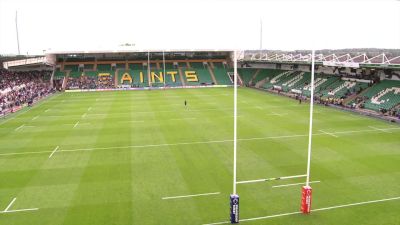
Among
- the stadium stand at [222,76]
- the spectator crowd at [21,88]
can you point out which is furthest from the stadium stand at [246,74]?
the spectator crowd at [21,88]

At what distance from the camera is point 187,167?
21.8 metres

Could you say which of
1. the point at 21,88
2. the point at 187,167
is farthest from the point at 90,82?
the point at 187,167

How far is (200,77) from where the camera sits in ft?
255

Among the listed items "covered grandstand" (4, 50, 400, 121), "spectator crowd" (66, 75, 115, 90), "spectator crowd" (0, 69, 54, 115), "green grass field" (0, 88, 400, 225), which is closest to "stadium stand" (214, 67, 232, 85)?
"covered grandstand" (4, 50, 400, 121)

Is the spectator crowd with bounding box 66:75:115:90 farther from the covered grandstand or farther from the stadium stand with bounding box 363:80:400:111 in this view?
the stadium stand with bounding box 363:80:400:111

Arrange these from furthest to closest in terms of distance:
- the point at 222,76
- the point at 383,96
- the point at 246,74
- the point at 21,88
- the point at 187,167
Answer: the point at 246,74 < the point at 222,76 < the point at 21,88 < the point at 383,96 < the point at 187,167

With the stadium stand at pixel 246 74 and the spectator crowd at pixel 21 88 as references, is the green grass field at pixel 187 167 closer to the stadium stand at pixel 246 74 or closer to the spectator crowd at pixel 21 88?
the spectator crowd at pixel 21 88

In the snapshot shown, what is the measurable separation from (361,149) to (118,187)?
16930 millimetres

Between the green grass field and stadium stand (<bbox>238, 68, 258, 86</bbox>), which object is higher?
stadium stand (<bbox>238, 68, 258, 86</bbox>)

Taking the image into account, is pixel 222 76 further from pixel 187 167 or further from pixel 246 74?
pixel 187 167

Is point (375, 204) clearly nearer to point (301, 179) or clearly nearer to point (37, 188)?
point (301, 179)

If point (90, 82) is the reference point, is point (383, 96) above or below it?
below

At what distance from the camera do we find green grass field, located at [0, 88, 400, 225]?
51.8ft

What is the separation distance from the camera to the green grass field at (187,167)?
1580 cm
